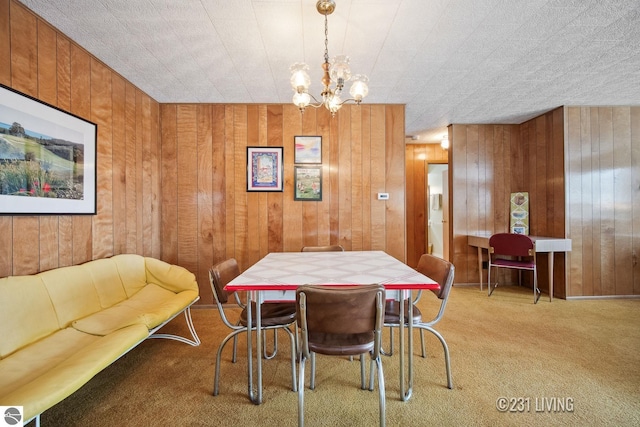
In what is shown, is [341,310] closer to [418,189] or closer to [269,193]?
[269,193]

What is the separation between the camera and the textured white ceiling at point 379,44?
1826mm

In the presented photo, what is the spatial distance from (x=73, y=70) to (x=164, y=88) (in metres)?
0.88

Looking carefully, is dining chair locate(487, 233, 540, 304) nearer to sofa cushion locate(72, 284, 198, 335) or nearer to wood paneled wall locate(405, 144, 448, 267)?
wood paneled wall locate(405, 144, 448, 267)

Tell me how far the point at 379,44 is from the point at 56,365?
3033 mm

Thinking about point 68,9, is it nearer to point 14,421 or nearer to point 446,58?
point 14,421

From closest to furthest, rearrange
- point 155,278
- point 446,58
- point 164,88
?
1. point 446,58
2. point 155,278
3. point 164,88

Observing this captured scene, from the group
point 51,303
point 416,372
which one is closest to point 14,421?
point 51,303

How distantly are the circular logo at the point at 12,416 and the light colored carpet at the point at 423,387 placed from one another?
0.51 metres

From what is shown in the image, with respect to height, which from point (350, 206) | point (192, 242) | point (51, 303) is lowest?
point (51, 303)

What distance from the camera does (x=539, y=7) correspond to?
5.92 ft

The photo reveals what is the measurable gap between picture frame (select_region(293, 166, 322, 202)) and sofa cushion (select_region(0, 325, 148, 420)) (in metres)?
A: 2.14

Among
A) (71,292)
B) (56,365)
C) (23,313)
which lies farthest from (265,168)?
(56,365)

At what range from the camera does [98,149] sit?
8.02 ft

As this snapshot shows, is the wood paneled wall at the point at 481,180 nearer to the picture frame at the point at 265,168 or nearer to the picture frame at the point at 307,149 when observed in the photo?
the picture frame at the point at 307,149
